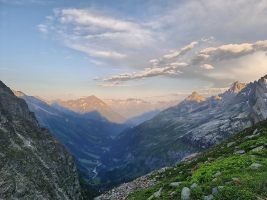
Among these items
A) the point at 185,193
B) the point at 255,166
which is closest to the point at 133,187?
the point at 255,166

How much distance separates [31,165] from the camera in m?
99.4

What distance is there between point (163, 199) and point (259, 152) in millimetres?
11783

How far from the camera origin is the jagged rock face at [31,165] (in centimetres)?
8875

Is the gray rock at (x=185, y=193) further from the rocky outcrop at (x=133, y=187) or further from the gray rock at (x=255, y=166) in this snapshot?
the rocky outcrop at (x=133, y=187)

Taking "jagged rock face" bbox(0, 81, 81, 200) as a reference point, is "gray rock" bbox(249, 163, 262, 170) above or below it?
above

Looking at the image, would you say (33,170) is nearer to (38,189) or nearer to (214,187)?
(38,189)

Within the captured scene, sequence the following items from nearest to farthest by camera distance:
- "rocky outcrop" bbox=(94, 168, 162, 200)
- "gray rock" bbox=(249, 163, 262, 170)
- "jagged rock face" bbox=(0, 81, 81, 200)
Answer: "gray rock" bbox=(249, 163, 262, 170), "rocky outcrop" bbox=(94, 168, 162, 200), "jagged rock face" bbox=(0, 81, 81, 200)

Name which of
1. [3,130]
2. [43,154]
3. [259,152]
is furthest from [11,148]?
[259,152]

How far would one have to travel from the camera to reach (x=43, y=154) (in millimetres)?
114125

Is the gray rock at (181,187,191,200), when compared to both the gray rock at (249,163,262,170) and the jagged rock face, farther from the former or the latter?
the jagged rock face

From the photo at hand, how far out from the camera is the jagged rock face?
88750mm

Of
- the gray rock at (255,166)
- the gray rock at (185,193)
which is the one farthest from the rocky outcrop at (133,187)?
the gray rock at (185,193)

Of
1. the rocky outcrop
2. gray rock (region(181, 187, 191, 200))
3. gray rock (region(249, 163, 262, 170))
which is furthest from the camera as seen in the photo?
the rocky outcrop

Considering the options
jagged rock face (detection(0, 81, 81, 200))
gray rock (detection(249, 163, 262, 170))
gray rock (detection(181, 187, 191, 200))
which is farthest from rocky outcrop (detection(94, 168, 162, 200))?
jagged rock face (detection(0, 81, 81, 200))
